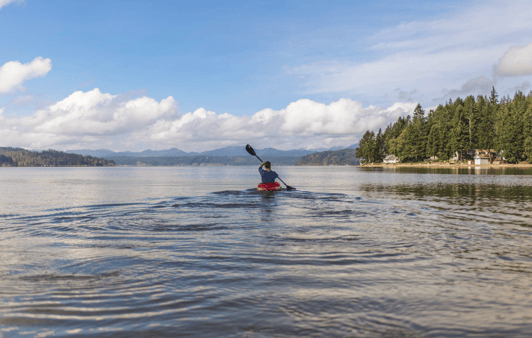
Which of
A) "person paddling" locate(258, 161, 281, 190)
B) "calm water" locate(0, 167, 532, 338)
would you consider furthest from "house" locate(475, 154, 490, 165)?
"calm water" locate(0, 167, 532, 338)

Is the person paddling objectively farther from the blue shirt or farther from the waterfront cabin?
the waterfront cabin

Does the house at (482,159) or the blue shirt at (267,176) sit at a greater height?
the house at (482,159)

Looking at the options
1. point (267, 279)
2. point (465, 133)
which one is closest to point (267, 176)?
point (267, 279)

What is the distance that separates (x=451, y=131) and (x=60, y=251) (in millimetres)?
139188

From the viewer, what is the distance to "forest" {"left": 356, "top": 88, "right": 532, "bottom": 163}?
368 ft

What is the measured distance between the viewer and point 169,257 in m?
10.1

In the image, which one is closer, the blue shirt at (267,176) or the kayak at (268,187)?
the blue shirt at (267,176)

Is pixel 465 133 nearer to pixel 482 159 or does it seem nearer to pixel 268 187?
pixel 482 159

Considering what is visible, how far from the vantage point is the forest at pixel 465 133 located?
112 meters

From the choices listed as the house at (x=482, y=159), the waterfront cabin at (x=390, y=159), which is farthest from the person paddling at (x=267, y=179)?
the waterfront cabin at (x=390, y=159)

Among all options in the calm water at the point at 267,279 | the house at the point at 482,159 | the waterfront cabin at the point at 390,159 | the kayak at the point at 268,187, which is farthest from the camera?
the waterfront cabin at the point at 390,159

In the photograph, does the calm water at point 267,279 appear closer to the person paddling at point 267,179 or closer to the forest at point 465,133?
the person paddling at point 267,179

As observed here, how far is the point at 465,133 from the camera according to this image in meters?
127

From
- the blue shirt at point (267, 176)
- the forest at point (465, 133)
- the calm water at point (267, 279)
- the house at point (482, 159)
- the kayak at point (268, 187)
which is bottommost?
the calm water at point (267, 279)
